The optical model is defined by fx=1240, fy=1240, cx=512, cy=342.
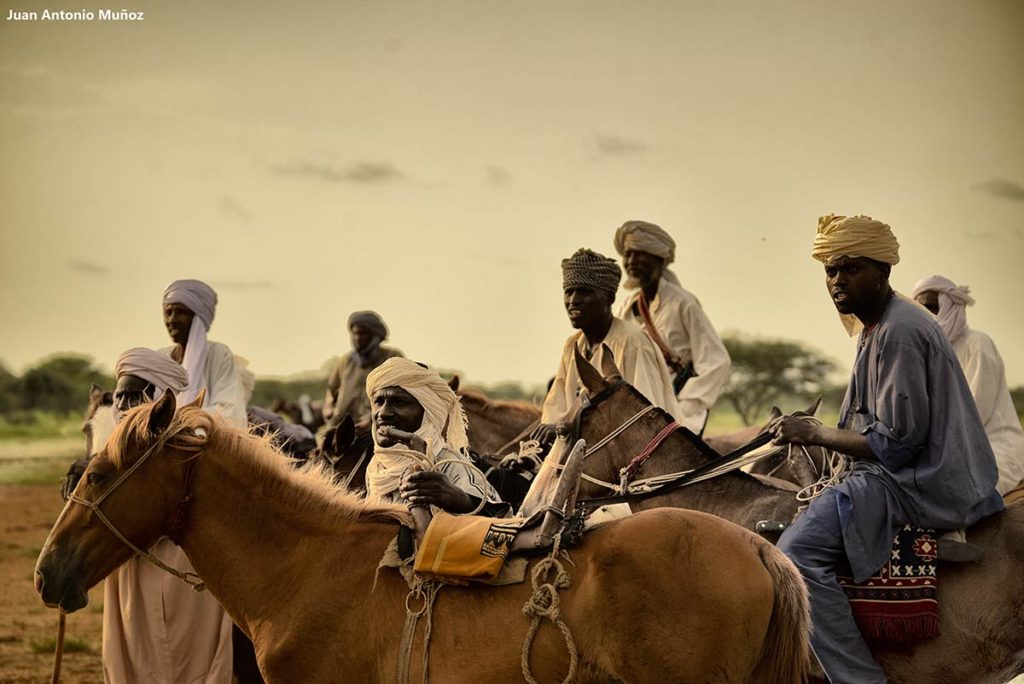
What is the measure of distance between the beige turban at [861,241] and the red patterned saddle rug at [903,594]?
1364mm

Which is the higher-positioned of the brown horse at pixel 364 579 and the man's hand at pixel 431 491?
the man's hand at pixel 431 491

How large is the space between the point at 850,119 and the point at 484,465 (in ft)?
64.9

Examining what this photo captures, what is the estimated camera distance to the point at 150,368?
24.9 feet

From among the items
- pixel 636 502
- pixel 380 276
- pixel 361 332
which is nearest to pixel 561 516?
pixel 636 502

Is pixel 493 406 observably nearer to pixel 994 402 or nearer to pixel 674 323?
pixel 674 323

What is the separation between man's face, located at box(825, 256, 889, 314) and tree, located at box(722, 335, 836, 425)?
895 inches

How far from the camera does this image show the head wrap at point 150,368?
24.7 ft

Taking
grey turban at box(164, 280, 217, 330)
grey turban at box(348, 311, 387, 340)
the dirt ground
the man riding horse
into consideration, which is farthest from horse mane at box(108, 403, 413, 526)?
grey turban at box(348, 311, 387, 340)

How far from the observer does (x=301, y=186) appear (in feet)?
88.7

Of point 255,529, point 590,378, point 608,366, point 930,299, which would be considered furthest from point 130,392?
point 930,299

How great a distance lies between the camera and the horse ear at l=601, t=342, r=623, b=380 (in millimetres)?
7457

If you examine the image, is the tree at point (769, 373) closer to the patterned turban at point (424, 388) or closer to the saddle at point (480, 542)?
the patterned turban at point (424, 388)

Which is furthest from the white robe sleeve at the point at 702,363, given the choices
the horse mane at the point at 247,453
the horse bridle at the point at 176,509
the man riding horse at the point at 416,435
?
the horse bridle at the point at 176,509

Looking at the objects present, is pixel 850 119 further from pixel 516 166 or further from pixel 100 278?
pixel 100 278
